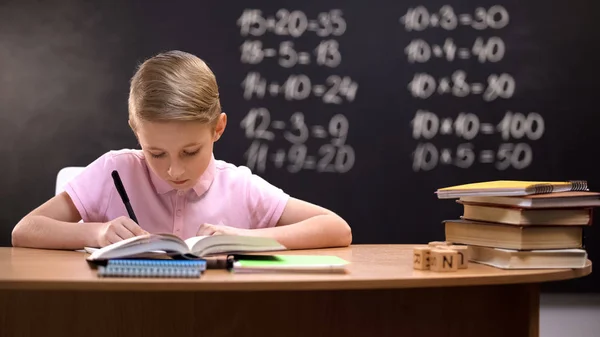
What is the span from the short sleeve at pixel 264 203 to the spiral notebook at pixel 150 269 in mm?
772

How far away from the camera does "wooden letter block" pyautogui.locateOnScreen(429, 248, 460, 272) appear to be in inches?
50.8

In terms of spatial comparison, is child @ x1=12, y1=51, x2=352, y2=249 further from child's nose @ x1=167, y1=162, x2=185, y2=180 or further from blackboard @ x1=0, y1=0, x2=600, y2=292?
blackboard @ x1=0, y1=0, x2=600, y2=292

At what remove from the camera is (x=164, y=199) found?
1934mm

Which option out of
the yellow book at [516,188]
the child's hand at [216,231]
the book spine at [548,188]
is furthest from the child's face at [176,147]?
the book spine at [548,188]

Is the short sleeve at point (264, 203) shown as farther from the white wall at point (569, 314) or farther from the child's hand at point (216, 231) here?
the white wall at point (569, 314)

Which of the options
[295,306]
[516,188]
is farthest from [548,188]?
[295,306]

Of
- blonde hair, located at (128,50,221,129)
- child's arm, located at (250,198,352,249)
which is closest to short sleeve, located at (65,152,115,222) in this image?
blonde hair, located at (128,50,221,129)

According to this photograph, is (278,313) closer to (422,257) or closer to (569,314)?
(422,257)

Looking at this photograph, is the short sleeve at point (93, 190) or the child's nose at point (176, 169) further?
the short sleeve at point (93, 190)

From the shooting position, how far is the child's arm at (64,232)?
5.09 ft

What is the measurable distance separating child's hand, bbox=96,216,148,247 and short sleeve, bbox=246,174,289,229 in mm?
481

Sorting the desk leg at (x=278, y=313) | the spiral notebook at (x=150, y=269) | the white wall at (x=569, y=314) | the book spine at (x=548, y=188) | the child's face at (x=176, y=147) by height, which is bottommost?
the white wall at (x=569, y=314)

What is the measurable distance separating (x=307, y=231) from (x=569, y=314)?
1.81 meters

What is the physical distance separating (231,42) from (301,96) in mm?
356
